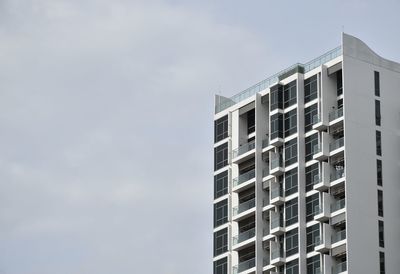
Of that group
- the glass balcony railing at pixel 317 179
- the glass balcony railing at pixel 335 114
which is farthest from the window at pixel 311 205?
the glass balcony railing at pixel 335 114

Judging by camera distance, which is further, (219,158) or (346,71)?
(219,158)

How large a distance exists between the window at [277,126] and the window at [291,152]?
5.57ft

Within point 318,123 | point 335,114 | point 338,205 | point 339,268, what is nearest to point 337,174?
point 338,205

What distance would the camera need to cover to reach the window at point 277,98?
185 metres

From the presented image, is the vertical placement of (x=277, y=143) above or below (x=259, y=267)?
above

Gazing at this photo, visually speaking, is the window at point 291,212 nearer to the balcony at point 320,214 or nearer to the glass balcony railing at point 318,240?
the balcony at point 320,214

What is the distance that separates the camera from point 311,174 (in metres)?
180

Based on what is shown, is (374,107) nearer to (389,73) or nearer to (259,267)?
(389,73)

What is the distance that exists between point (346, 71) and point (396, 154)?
10.7 metres

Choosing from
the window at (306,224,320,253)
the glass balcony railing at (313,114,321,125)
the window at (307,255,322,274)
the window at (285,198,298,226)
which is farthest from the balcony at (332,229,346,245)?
the glass balcony railing at (313,114,321,125)

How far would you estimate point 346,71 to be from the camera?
585 feet

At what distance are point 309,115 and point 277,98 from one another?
513 cm

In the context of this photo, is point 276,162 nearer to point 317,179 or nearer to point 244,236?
point 317,179

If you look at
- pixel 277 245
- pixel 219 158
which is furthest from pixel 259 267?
pixel 219 158
